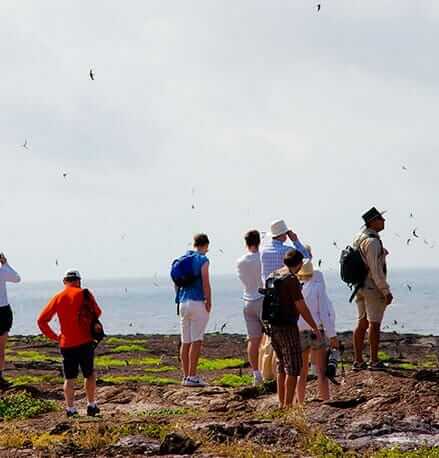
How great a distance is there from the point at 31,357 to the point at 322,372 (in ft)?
67.4

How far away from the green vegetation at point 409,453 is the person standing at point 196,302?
5872mm

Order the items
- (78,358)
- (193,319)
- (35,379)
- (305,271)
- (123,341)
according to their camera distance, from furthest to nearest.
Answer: (123,341)
(35,379)
(193,319)
(78,358)
(305,271)

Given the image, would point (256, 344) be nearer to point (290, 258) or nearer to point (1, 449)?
point (290, 258)

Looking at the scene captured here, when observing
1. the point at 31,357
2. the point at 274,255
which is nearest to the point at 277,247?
the point at 274,255

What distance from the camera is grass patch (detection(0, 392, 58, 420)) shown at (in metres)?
14.3

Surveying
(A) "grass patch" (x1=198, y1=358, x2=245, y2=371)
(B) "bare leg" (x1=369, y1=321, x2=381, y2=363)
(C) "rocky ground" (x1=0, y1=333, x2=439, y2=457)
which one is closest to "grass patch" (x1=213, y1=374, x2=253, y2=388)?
(C) "rocky ground" (x1=0, y1=333, x2=439, y2=457)

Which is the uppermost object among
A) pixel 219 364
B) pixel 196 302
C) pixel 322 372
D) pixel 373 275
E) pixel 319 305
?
pixel 373 275

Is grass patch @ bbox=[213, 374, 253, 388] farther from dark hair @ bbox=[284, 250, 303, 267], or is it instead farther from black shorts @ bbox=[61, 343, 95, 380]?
dark hair @ bbox=[284, 250, 303, 267]

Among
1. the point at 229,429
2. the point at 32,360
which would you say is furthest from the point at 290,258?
the point at 32,360

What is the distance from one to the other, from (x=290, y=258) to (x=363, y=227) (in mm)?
3469

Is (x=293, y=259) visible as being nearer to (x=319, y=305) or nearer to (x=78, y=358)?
(x=319, y=305)

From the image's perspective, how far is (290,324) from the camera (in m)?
12.0

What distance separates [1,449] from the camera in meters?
10.6

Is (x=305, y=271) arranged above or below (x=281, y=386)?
above
